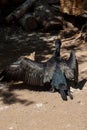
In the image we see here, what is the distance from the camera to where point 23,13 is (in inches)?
439

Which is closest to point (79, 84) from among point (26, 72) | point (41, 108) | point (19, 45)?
point (26, 72)

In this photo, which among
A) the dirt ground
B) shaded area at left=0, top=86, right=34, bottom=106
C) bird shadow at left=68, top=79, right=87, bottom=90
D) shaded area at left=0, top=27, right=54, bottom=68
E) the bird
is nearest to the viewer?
the dirt ground

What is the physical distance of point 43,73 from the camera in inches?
284

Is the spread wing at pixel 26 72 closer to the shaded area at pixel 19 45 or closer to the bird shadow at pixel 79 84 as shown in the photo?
the bird shadow at pixel 79 84

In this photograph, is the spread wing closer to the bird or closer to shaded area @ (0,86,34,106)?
the bird

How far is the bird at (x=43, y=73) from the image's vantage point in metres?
7.15

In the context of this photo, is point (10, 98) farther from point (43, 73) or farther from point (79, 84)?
point (79, 84)

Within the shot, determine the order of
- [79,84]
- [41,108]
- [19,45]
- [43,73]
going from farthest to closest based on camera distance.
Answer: [19,45], [79,84], [43,73], [41,108]

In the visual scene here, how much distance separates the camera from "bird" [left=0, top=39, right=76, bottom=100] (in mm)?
A: 7152

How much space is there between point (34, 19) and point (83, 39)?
4.78 ft

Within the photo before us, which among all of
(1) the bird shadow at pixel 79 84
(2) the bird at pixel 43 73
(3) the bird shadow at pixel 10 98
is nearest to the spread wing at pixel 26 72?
(2) the bird at pixel 43 73

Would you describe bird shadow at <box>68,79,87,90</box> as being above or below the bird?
below

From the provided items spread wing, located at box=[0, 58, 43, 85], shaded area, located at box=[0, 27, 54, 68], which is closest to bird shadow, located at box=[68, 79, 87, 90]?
spread wing, located at box=[0, 58, 43, 85]

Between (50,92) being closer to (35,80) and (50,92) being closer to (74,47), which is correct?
(35,80)
